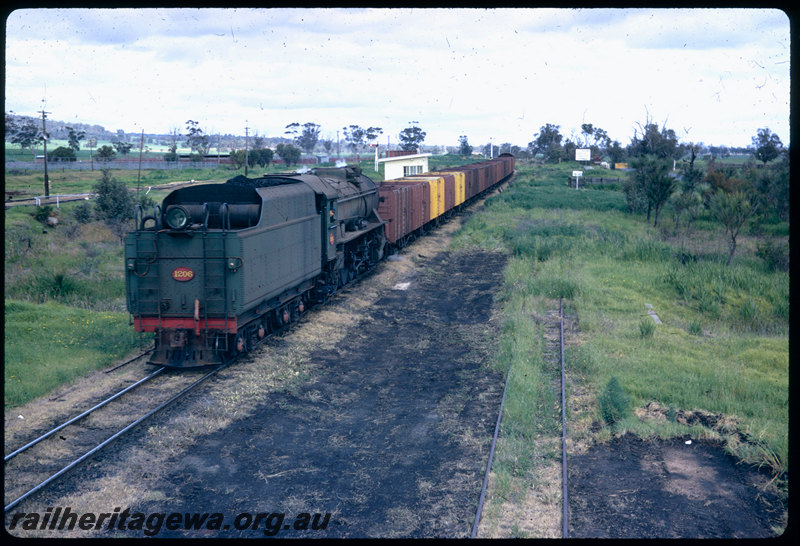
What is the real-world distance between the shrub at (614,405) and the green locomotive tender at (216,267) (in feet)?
23.4

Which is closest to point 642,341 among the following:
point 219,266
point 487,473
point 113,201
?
point 487,473

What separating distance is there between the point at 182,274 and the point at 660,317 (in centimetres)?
1360

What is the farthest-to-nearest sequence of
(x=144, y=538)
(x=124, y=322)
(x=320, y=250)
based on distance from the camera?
(x=320, y=250) < (x=124, y=322) < (x=144, y=538)

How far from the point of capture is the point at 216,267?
483 inches

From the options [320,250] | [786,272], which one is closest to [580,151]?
[786,272]

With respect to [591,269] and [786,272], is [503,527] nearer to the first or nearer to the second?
[591,269]

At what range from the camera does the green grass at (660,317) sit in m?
10.9

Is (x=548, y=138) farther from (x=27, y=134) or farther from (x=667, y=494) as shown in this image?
(x=667, y=494)

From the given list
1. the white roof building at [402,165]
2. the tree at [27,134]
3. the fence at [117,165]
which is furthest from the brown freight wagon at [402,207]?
the tree at [27,134]

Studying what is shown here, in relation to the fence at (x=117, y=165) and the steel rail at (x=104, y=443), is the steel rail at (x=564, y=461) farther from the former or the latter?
the fence at (x=117, y=165)

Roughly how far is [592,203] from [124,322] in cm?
4187

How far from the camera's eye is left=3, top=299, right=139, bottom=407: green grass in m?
12.0

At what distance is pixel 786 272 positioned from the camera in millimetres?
25031

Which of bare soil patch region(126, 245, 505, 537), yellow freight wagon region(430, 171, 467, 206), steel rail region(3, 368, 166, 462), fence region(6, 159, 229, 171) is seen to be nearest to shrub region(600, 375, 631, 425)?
bare soil patch region(126, 245, 505, 537)
